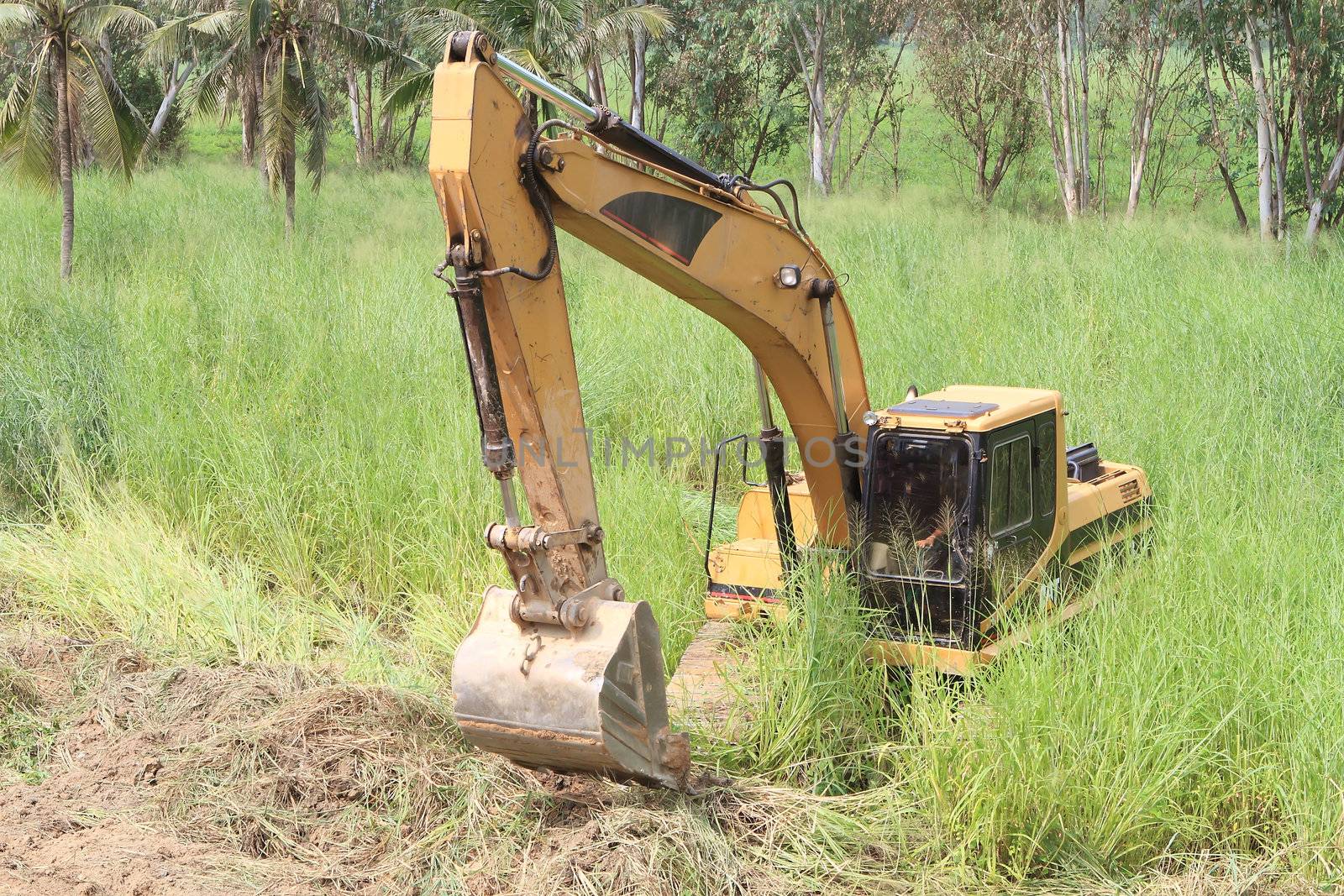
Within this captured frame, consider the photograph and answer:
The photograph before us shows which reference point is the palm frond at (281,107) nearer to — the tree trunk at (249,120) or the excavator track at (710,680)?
the tree trunk at (249,120)

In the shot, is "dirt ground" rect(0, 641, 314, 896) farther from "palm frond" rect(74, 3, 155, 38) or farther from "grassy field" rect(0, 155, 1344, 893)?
"palm frond" rect(74, 3, 155, 38)

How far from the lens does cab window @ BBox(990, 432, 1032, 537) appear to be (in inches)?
221

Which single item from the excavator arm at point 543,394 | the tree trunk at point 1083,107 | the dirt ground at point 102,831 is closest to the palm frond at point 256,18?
the tree trunk at point 1083,107

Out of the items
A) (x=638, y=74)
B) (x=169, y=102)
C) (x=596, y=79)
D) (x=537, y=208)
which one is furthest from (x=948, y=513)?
(x=169, y=102)

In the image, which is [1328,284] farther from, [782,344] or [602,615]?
→ [602,615]

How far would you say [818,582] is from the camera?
5.61 meters

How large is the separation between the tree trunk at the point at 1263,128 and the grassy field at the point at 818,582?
124 inches

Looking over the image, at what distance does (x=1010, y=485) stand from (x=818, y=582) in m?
1.02

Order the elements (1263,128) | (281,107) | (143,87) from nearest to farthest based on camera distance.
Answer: (1263,128), (281,107), (143,87)

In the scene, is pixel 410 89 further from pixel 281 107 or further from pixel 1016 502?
pixel 1016 502

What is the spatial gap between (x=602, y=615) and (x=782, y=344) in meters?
1.62

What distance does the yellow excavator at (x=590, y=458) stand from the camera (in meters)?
4.08

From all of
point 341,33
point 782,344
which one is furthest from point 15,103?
point 782,344

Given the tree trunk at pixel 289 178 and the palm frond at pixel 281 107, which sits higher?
the palm frond at pixel 281 107
